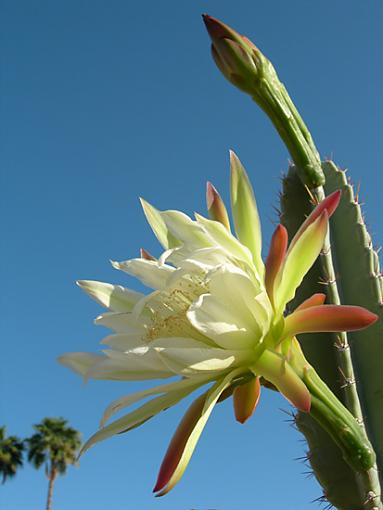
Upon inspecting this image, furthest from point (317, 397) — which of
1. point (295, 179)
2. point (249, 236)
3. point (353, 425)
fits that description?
point (295, 179)

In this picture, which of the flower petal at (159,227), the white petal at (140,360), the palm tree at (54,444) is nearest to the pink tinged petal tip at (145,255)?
the flower petal at (159,227)

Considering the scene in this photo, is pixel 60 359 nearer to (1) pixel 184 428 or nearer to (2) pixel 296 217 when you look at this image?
(1) pixel 184 428

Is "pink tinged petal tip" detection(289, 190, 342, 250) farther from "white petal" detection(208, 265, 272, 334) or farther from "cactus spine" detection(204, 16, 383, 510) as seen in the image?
"cactus spine" detection(204, 16, 383, 510)

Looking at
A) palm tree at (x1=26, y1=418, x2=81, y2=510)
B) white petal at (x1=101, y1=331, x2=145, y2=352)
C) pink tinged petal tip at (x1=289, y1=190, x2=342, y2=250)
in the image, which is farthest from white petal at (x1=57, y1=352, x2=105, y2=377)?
palm tree at (x1=26, y1=418, x2=81, y2=510)

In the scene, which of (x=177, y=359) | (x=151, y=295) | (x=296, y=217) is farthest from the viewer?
(x=296, y=217)

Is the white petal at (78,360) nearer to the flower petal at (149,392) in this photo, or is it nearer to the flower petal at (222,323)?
the flower petal at (149,392)

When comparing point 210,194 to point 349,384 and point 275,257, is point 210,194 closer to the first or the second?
point 275,257
